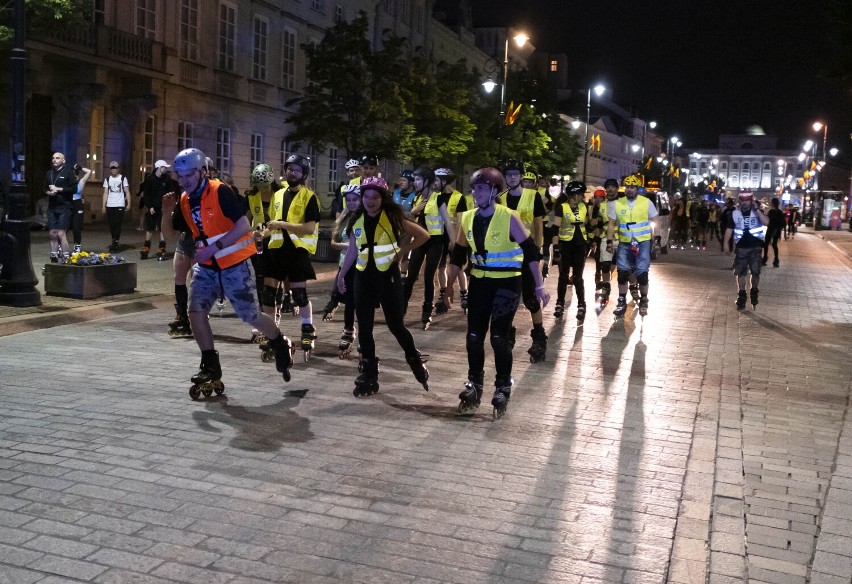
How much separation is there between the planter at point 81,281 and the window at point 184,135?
17543 millimetres

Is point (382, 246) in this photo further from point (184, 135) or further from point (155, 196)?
point (184, 135)

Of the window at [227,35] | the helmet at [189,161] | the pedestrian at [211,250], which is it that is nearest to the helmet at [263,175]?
the pedestrian at [211,250]

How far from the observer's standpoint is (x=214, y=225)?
715 cm

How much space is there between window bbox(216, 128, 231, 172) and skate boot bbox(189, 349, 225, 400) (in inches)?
1005

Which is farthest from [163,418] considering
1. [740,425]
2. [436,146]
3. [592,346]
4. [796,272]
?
[436,146]

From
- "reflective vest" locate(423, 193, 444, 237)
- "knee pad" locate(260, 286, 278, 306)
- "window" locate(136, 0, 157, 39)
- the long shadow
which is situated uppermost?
"window" locate(136, 0, 157, 39)

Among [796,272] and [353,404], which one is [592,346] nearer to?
[353,404]

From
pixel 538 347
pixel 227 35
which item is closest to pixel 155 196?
pixel 538 347

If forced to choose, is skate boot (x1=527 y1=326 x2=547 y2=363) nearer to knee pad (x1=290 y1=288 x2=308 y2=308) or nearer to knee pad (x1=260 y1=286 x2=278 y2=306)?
knee pad (x1=290 y1=288 x2=308 y2=308)

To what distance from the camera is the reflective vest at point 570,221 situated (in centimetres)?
1288

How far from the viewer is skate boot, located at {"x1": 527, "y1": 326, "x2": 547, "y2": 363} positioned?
31.0ft

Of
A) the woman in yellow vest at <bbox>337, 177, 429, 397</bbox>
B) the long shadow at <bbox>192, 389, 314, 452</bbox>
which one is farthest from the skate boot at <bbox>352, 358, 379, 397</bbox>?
the long shadow at <bbox>192, 389, 314, 452</bbox>

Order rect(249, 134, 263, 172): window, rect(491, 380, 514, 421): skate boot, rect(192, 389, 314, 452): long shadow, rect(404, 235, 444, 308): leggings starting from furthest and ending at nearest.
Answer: rect(249, 134, 263, 172): window → rect(404, 235, 444, 308): leggings → rect(491, 380, 514, 421): skate boot → rect(192, 389, 314, 452): long shadow

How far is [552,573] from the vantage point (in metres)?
4.13
